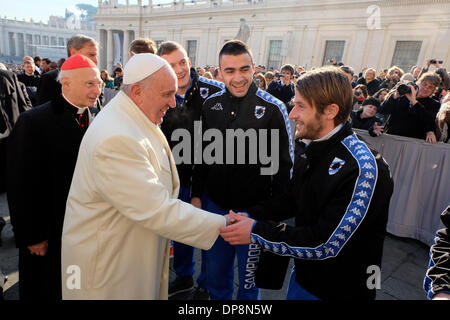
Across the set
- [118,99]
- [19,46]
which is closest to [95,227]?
[118,99]

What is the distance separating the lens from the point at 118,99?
1.71 metres

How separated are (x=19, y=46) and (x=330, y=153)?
Result: 341ft

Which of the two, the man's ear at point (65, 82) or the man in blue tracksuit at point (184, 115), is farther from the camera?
the man in blue tracksuit at point (184, 115)

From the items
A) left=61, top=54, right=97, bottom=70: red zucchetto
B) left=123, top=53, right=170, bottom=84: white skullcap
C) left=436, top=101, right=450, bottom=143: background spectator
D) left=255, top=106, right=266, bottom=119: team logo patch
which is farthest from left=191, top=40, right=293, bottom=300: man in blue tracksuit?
left=436, top=101, right=450, bottom=143: background spectator

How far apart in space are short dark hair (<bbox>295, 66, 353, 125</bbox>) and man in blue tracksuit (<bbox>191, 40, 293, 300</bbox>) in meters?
0.77

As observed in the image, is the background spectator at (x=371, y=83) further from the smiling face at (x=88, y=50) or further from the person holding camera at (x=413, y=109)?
the smiling face at (x=88, y=50)

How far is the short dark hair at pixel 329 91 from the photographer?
1.60m

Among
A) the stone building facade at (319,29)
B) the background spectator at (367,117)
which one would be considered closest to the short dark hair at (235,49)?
the background spectator at (367,117)

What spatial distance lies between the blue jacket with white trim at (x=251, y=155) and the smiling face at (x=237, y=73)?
0.18 feet

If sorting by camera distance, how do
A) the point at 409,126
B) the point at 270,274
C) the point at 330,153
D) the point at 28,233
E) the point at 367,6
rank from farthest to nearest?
the point at 367,6 → the point at 409,126 → the point at 28,233 → the point at 270,274 → the point at 330,153

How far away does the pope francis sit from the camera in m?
1.51

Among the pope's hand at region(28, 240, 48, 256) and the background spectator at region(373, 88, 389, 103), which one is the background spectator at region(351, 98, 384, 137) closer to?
the background spectator at region(373, 88, 389, 103)

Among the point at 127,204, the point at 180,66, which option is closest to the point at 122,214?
the point at 127,204

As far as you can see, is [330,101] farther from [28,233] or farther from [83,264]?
[28,233]
